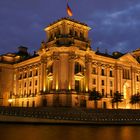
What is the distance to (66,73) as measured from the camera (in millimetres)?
71188

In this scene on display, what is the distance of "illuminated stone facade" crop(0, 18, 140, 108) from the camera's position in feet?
234

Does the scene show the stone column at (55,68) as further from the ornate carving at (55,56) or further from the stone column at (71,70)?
the stone column at (71,70)

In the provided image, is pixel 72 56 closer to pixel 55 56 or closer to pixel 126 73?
pixel 55 56

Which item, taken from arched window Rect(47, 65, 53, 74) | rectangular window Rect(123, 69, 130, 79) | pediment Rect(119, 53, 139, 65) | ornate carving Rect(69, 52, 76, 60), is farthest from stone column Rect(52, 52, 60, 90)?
rectangular window Rect(123, 69, 130, 79)

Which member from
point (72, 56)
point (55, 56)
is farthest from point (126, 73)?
point (55, 56)

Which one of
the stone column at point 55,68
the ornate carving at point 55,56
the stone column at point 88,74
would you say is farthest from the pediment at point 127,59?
the stone column at point 55,68

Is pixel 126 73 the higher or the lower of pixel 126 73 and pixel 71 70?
the higher

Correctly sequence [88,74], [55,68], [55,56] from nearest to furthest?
[55,68] < [55,56] < [88,74]

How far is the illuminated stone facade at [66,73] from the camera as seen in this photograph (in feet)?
234

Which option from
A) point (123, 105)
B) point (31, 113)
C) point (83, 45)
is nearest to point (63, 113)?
point (31, 113)

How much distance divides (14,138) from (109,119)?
102 ft

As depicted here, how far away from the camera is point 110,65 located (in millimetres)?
84625

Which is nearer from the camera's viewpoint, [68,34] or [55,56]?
[55,56]

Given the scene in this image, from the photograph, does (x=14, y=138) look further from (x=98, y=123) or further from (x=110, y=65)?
(x=110, y=65)
